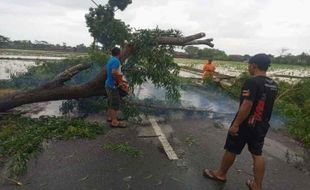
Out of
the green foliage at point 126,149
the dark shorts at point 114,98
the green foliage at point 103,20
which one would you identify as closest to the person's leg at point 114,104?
the dark shorts at point 114,98

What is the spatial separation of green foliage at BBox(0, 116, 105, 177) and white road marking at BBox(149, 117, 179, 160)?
1174 mm

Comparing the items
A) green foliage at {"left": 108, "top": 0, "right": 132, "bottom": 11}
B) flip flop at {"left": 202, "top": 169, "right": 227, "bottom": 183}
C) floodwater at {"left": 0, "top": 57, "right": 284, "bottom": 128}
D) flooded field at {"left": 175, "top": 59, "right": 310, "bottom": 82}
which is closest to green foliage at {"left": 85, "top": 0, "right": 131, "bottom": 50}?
green foliage at {"left": 108, "top": 0, "right": 132, "bottom": 11}

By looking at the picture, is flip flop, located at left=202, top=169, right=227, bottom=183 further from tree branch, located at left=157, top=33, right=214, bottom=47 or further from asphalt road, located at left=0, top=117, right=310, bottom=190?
tree branch, located at left=157, top=33, right=214, bottom=47

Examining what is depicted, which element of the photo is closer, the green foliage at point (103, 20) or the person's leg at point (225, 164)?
the person's leg at point (225, 164)

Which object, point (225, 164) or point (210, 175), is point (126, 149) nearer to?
point (210, 175)

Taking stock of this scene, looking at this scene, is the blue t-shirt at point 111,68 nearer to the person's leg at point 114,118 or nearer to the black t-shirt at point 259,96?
the person's leg at point 114,118

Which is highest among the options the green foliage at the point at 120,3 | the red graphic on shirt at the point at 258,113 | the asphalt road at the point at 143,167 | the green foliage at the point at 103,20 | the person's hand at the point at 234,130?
the green foliage at the point at 120,3

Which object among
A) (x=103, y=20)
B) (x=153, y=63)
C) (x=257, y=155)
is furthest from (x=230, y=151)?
(x=103, y=20)

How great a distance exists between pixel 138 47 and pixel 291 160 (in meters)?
4.22

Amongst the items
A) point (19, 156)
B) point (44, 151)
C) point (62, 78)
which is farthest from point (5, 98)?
point (19, 156)

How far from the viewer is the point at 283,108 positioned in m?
9.15

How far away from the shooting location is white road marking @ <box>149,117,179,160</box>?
18.7 ft

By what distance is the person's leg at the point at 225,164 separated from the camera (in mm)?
4641

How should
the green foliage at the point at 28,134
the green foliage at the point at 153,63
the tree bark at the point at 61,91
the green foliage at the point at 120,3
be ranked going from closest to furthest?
the green foliage at the point at 28,134 → the tree bark at the point at 61,91 → the green foliage at the point at 153,63 → the green foliage at the point at 120,3
